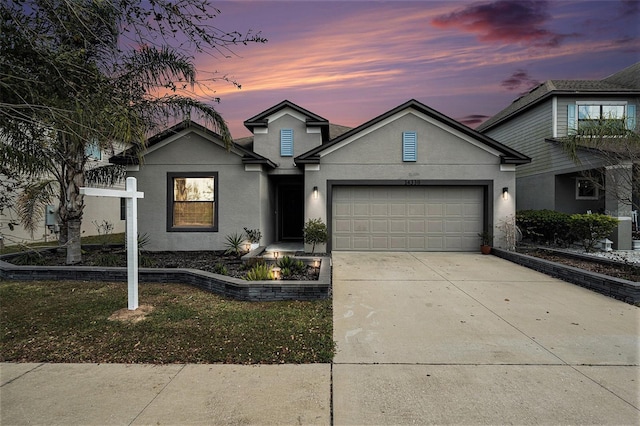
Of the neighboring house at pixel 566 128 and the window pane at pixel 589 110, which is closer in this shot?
the neighboring house at pixel 566 128

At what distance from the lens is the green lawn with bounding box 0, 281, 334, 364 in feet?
11.8

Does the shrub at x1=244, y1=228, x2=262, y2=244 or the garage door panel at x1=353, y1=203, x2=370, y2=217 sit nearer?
the shrub at x1=244, y1=228, x2=262, y2=244

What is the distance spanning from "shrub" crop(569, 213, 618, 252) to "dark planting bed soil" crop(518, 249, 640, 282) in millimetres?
1878

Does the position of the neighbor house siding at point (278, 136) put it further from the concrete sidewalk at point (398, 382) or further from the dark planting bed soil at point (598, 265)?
the concrete sidewalk at point (398, 382)

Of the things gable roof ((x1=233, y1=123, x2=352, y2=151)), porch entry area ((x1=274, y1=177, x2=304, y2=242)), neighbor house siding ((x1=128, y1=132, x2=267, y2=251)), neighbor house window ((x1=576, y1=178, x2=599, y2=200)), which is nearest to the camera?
neighbor house siding ((x1=128, y1=132, x2=267, y2=251))

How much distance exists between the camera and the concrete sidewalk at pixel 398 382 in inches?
103

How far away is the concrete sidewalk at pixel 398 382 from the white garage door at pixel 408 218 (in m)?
6.47

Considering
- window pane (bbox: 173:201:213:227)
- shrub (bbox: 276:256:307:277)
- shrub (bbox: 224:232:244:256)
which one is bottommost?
shrub (bbox: 276:256:307:277)

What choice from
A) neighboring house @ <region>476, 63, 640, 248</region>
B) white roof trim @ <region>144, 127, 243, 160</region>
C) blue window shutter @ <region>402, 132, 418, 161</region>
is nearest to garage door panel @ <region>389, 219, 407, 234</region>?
blue window shutter @ <region>402, 132, 418, 161</region>

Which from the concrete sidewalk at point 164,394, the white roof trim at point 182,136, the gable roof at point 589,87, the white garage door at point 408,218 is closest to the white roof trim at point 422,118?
the white garage door at point 408,218

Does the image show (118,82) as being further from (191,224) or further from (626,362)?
(626,362)

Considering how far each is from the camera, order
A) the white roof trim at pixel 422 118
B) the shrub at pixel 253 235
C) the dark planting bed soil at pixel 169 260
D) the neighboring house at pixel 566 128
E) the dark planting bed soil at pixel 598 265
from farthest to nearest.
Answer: the neighboring house at pixel 566 128 < the white roof trim at pixel 422 118 < the shrub at pixel 253 235 < the dark planting bed soil at pixel 169 260 < the dark planting bed soil at pixel 598 265

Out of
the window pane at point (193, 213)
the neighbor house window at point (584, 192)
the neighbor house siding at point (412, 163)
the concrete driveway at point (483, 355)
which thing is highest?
the neighbor house siding at point (412, 163)

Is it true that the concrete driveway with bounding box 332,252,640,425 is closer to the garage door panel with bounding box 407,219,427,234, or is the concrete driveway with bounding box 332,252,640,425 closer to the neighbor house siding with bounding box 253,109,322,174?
the garage door panel with bounding box 407,219,427,234
